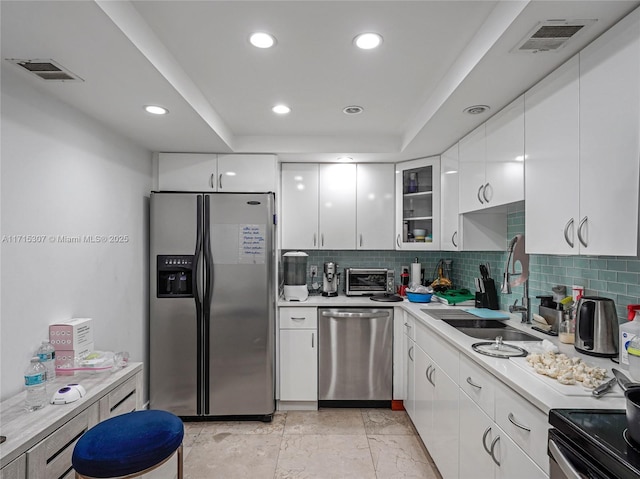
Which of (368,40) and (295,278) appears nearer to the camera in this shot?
(368,40)

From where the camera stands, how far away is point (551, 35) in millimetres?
1412

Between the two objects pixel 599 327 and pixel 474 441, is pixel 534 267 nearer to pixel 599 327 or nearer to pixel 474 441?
pixel 599 327

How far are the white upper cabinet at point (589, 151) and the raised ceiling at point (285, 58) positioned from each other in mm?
111

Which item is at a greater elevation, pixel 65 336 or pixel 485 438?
pixel 65 336

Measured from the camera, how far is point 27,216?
5.82 ft

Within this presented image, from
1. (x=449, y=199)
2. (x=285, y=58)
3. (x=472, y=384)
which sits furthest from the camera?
(x=449, y=199)

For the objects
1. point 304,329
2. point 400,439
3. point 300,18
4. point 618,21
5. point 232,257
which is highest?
point 300,18

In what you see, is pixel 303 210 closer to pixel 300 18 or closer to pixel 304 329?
pixel 304 329

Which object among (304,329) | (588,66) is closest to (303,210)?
(304,329)

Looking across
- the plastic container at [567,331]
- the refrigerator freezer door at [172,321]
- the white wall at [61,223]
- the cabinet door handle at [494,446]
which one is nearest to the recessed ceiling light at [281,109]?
the refrigerator freezer door at [172,321]

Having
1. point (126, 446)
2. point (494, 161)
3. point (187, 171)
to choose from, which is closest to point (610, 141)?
point (494, 161)

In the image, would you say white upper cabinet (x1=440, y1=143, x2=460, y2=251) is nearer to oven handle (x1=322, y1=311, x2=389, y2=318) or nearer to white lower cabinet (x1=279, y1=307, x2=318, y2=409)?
oven handle (x1=322, y1=311, x2=389, y2=318)

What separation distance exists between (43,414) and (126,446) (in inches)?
14.7

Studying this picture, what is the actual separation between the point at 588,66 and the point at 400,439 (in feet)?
8.75
